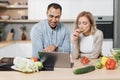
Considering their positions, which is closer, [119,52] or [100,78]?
[100,78]

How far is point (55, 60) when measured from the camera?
1.93m

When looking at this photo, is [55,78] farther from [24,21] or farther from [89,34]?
[24,21]

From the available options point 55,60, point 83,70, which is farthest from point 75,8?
point 83,70

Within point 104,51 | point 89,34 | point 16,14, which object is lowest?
point 104,51

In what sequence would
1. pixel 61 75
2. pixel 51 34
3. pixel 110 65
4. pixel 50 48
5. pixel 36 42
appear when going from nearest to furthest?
pixel 61 75, pixel 110 65, pixel 50 48, pixel 36 42, pixel 51 34

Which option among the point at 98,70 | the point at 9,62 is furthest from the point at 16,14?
the point at 98,70

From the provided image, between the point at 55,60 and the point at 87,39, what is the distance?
2.79ft

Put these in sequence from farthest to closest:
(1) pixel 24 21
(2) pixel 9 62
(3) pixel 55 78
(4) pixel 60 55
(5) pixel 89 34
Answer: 1. (1) pixel 24 21
2. (5) pixel 89 34
3. (2) pixel 9 62
4. (4) pixel 60 55
5. (3) pixel 55 78

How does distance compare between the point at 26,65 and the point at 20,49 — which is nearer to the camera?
the point at 26,65

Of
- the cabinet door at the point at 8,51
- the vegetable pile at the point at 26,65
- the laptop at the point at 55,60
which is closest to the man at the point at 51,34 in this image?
the laptop at the point at 55,60

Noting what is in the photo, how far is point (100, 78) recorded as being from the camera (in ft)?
5.36

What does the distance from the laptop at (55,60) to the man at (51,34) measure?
554 millimetres

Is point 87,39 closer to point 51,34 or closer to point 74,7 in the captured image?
point 51,34

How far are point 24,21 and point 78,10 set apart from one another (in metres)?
1.05
